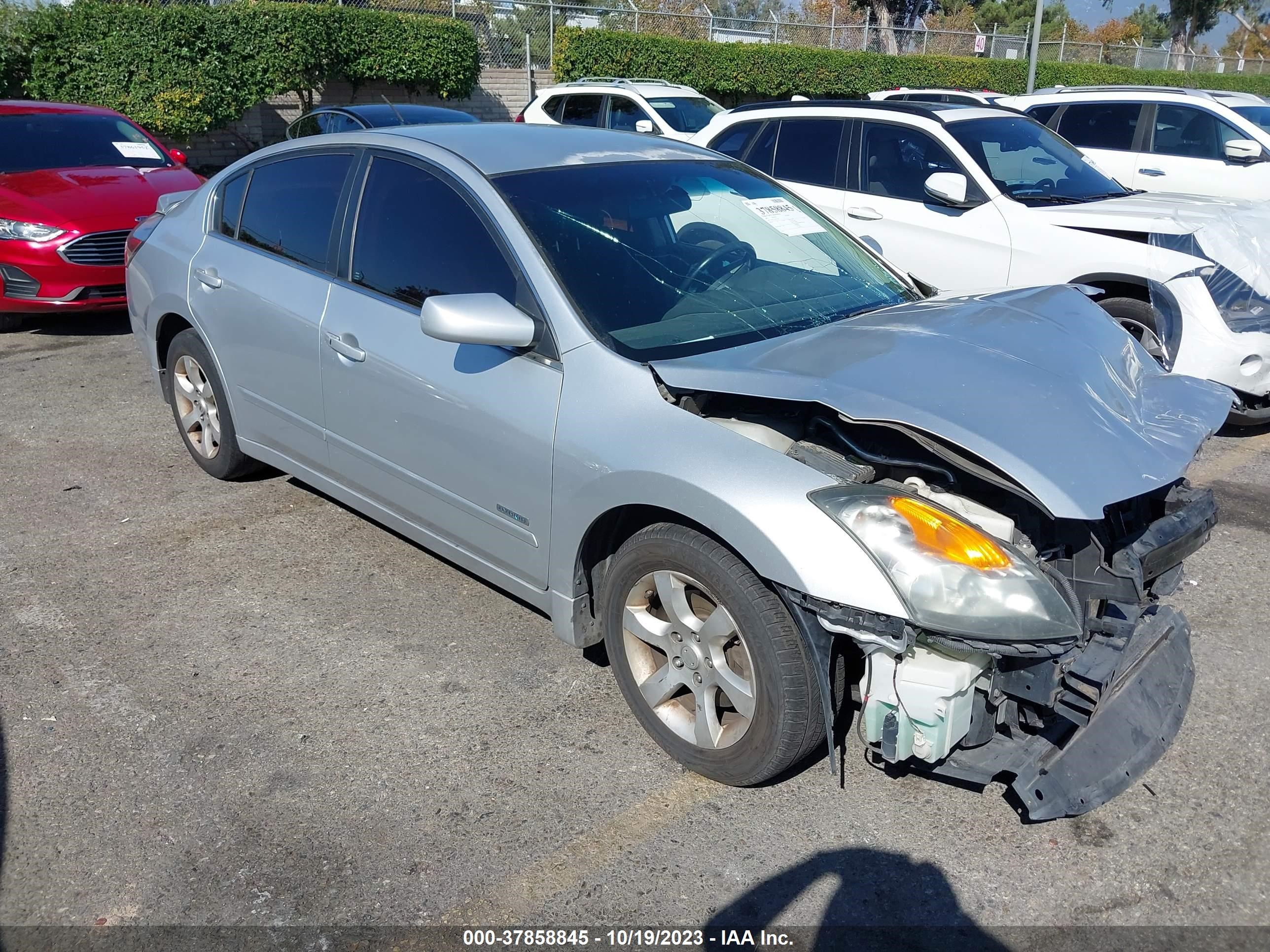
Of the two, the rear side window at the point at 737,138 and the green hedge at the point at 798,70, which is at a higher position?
the green hedge at the point at 798,70

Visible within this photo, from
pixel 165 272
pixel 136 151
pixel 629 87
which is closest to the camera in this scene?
pixel 165 272

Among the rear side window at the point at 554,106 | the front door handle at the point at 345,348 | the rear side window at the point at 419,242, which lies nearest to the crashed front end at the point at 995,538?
the rear side window at the point at 419,242

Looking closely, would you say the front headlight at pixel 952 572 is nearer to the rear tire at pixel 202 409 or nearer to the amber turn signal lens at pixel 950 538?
the amber turn signal lens at pixel 950 538

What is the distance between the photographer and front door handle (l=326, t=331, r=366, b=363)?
3.89 metres

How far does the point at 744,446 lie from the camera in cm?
288

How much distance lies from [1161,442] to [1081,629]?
0.64m

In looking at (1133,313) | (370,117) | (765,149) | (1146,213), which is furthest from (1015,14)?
(1133,313)

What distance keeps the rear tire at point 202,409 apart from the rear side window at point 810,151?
443 centimetres

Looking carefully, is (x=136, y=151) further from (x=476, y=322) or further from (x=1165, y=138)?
(x=1165, y=138)

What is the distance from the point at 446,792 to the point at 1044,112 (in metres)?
9.69

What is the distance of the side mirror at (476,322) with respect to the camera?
10.5 ft

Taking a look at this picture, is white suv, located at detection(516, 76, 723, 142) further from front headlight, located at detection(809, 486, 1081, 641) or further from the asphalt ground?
front headlight, located at detection(809, 486, 1081, 641)

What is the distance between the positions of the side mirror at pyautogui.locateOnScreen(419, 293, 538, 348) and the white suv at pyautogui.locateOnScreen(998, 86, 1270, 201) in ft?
27.8

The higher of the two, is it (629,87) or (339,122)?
(629,87)
